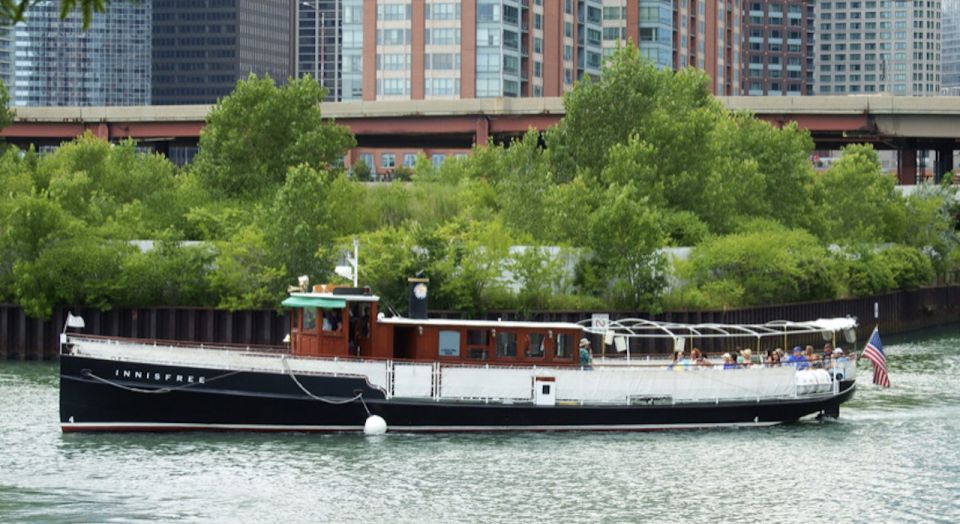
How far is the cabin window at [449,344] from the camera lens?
56250 mm

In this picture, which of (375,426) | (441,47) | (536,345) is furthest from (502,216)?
(441,47)

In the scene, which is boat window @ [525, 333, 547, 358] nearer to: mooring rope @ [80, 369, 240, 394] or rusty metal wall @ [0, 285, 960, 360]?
mooring rope @ [80, 369, 240, 394]

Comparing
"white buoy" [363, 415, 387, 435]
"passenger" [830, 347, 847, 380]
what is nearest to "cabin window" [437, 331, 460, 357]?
"white buoy" [363, 415, 387, 435]

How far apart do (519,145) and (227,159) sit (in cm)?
1800

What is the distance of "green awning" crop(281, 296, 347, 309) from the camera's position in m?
55.4

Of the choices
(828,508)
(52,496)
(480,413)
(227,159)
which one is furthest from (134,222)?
(828,508)

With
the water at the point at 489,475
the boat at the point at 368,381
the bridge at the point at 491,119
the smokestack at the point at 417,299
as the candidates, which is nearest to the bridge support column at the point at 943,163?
the bridge at the point at 491,119

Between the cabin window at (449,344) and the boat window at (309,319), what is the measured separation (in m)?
4.29

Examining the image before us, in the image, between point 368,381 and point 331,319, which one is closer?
point 368,381

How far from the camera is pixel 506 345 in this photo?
5656cm

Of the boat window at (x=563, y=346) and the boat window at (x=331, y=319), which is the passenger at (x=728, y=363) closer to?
the boat window at (x=563, y=346)

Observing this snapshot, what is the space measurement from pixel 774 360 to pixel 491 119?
271ft

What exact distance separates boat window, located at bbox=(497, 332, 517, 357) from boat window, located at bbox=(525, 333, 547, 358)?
0.55 meters

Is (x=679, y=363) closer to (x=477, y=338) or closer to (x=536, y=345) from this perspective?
(x=536, y=345)
